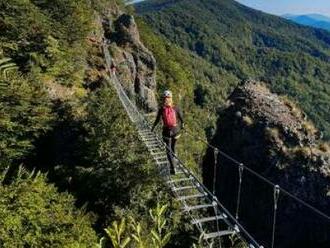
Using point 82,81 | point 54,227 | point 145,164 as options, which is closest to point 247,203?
point 145,164

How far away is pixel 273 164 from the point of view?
26.2 metres

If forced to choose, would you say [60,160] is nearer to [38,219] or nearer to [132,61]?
[38,219]

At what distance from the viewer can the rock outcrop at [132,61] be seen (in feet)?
176

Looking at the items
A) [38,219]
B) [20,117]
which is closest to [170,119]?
[38,219]

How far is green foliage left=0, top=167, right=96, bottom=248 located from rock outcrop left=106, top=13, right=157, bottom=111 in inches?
1219

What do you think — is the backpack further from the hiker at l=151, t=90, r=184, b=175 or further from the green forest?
the green forest

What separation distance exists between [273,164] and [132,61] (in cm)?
3298

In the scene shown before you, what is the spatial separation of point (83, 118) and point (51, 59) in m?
8.23

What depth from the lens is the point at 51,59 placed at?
111 ft

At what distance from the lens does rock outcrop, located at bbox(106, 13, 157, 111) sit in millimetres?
53531

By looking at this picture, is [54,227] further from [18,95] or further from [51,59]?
[51,59]

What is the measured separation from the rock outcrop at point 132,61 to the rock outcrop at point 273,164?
23.7m

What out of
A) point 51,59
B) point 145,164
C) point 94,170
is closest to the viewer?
point 145,164

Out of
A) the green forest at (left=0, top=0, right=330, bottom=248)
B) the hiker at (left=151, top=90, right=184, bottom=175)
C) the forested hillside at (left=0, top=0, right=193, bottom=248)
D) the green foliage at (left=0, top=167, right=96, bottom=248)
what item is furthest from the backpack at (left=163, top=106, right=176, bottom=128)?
the green foliage at (left=0, top=167, right=96, bottom=248)
